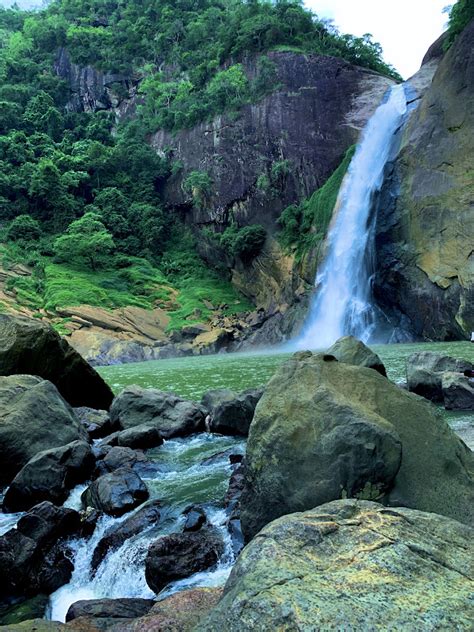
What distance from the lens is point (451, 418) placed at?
32.0ft

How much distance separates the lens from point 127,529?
596 cm

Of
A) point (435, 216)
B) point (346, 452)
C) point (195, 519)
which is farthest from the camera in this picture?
point (435, 216)

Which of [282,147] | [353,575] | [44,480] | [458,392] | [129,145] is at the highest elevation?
[129,145]

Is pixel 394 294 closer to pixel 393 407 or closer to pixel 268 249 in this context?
pixel 268 249

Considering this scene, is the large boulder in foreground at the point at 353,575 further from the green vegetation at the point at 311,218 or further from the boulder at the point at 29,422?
the green vegetation at the point at 311,218

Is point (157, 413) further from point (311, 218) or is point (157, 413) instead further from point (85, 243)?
point (85, 243)

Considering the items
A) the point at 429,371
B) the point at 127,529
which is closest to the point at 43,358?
the point at 127,529

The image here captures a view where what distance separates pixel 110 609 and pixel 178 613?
0.96 meters

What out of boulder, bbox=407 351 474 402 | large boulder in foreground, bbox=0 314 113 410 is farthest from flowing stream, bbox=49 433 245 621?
boulder, bbox=407 351 474 402

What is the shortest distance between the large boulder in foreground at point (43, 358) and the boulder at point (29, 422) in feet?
7.24

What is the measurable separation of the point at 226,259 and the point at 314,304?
55.2 ft

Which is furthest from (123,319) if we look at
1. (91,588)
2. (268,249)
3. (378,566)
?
(378,566)

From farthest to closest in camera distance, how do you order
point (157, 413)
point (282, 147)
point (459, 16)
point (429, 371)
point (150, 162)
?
point (150, 162), point (282, 147), point (459, 16), point (429, 371), point (157, 413)

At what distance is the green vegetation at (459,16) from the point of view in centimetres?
3011
